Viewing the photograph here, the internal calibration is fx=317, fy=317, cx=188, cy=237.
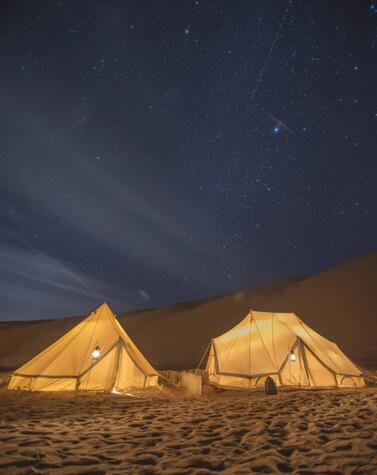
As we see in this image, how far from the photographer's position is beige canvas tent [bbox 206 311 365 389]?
1108 centimetres

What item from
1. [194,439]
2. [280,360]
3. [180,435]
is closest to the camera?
[194,439]

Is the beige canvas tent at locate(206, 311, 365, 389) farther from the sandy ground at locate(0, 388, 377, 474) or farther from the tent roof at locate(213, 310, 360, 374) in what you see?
the sandy ground at locate(0, 388, 377, 474)

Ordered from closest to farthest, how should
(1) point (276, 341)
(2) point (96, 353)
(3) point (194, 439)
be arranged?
(3) point (194, 439) < (2) point (96, 353) < (1) point (276, 341)

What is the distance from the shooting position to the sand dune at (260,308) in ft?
81.6

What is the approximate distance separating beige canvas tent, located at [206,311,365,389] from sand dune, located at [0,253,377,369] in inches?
304

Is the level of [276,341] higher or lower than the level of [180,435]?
higher

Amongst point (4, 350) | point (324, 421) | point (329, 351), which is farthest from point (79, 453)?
point (4, 350)

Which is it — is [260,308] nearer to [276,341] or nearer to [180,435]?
[276,341]

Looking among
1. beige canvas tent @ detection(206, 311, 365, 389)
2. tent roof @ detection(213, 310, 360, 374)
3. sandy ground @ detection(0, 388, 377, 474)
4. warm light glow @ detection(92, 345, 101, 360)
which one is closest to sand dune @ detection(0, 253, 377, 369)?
tent roof @ detection(213, 310, 360, 374)

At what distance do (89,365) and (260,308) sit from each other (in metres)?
29.4

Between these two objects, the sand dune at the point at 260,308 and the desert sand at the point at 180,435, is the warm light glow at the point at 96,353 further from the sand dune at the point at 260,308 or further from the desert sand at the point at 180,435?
the sand dune at the point at 260,308

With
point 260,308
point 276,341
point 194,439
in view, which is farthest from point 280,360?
point 260,308

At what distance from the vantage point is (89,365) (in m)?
10.6

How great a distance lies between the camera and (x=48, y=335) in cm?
4609
